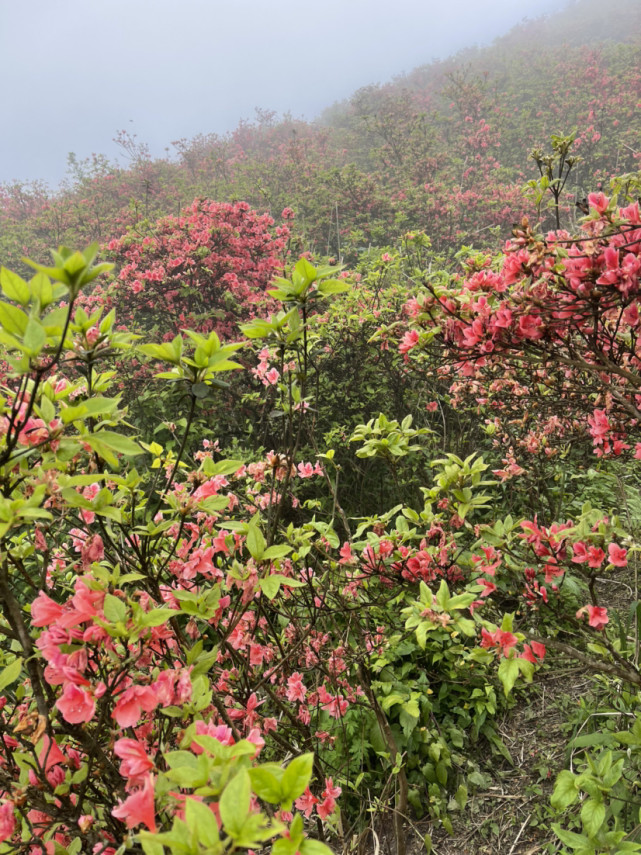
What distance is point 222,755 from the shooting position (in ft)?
2.18

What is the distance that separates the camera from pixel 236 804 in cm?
53

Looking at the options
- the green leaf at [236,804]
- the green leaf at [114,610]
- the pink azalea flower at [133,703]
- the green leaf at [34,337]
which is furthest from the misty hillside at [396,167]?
the green leaf at [236,804]

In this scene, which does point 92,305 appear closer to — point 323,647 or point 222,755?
Answer: point 323,647

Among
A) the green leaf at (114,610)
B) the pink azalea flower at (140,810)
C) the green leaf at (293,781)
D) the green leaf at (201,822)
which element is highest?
the green leaf at (114,610)

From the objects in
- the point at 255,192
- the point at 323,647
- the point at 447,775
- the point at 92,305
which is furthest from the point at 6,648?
the point at 255,192

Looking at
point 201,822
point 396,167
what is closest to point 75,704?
point 201,822

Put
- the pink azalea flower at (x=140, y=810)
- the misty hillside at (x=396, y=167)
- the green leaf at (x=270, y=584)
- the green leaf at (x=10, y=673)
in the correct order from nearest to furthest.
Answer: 1. the pink azalea flower at (x=140, y=810)
2. the green leaf at (x=10, y=673)
3. the green leaf at (x=270, y=584)
4. the misty hillside at (x=396, y=167)

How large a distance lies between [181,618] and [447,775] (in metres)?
1.59

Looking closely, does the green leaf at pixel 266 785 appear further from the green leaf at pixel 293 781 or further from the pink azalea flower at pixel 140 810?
the pink azalea flower at pixel 140 810

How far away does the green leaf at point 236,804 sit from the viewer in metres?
0.52

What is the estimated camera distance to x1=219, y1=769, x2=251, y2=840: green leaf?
0.52 metres

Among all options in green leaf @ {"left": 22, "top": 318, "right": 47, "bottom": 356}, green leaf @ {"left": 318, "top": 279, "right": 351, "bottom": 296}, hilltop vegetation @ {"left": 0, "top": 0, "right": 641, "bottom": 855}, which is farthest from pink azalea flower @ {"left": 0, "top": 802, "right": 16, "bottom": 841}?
green leaf @ {"left": 318, "top": 279, "right": 351, "bottom": 296}

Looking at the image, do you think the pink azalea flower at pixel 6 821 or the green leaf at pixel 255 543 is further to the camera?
the green leaf at pixel 255 543

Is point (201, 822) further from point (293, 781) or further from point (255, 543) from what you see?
point (255, 543)
